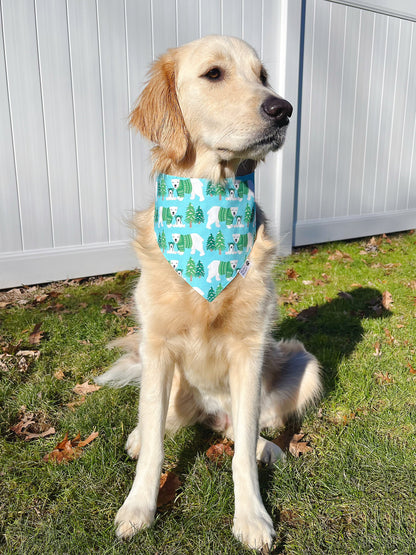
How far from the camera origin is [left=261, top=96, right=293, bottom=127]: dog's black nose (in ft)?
5.68

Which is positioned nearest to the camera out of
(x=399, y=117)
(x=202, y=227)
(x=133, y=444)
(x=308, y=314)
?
(x=202, y=227)

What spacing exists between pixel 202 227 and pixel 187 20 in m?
3.60

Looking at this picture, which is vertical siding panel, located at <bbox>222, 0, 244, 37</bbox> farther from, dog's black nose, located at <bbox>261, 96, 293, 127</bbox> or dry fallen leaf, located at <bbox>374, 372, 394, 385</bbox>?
dry fallen leaf, located at <bbox>374, 372, 394, 385</bbox>

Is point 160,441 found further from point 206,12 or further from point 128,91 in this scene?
point 206,12

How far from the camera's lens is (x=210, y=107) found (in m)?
1.86

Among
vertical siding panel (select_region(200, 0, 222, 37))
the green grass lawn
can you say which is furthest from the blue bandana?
vertical siding panel (select_region(200, 0, 222, 37))

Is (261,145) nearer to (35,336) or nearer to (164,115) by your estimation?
(164,115)

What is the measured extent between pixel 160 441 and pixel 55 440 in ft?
2.24

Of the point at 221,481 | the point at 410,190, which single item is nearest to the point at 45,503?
the point at 221,481

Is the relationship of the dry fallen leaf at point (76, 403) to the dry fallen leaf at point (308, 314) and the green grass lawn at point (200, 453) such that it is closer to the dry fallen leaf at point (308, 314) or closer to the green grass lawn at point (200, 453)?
the green grass lawn at point (200, 453)

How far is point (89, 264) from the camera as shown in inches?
180

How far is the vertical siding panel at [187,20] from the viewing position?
4516 mm

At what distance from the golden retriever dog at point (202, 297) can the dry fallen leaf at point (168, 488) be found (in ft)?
0.47

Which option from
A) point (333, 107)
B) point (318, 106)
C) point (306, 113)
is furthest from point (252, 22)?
point (333, 107)
